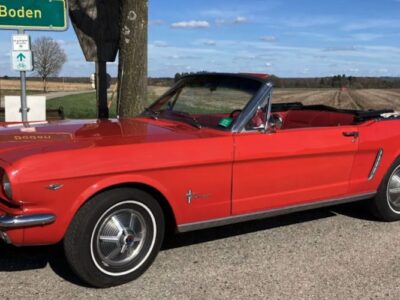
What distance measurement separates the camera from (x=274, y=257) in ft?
14.0

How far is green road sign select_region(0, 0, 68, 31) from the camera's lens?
757 centimetres

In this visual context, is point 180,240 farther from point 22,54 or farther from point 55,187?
point 22,54

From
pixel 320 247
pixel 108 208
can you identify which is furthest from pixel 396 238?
pixel 108 208

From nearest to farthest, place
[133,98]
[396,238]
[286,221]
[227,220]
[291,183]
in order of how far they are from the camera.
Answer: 1. [227,220]
2. [291,183]
3. [396,238]
4. [286,221]
5. [133,98]

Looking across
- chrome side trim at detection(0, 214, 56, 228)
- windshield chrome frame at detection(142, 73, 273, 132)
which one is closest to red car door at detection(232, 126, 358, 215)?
windshield chrome frame at detection(142, 73, 273, 132)

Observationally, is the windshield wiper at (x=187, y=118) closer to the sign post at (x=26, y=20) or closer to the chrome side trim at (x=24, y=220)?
the chrome side trim at (x=24, y=220)

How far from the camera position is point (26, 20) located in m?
7.67

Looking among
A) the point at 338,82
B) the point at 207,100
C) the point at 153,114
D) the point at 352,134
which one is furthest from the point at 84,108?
the point at 338,82

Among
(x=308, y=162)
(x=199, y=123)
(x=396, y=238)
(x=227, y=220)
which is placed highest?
(x=199, y=123)

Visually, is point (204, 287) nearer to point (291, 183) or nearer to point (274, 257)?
point (274, 257)

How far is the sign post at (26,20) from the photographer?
7.58 m

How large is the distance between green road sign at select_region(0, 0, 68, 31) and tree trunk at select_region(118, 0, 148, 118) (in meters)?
0.95

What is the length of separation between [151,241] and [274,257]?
109 centimetres

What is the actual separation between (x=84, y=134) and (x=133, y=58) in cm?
394
